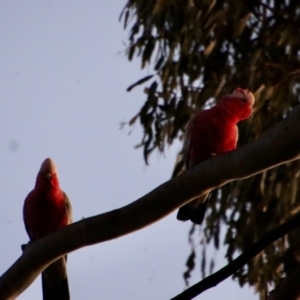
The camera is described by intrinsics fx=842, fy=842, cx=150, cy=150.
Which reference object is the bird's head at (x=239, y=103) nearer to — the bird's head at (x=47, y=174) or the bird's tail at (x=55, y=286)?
the bird's head at (x=47, y=174)

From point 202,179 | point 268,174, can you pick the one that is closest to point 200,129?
point 202,179

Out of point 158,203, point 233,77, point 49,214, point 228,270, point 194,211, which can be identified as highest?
point 233,77

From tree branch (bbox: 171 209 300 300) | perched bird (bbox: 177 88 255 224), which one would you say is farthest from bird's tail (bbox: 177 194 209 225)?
tree branch (bbox: 171 209 300 300)

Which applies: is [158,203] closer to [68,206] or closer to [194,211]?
[194,211]

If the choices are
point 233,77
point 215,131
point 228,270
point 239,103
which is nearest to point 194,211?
point 215,131

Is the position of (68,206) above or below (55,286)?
above

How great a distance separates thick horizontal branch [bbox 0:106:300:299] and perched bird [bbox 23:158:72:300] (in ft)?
4.18

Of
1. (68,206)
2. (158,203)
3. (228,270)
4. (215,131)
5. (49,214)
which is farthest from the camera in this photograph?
(68,206)

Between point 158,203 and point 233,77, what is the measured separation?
3.57 metres

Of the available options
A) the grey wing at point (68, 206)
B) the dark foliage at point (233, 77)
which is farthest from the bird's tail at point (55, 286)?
the dark foliage at point (233, 77)

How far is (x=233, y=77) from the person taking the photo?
623 cm

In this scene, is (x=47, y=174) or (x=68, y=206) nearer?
Result: (x=47, y=174)

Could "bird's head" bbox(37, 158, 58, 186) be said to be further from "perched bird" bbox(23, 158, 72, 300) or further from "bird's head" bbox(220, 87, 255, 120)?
"bird's head" bbox(220, 87, 255, 120)

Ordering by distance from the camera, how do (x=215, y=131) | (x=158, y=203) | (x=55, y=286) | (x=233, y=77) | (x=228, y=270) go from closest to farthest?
(x=228, y=270) → (x=158, y=203) → (x=215, y=131) → (x=55, y=286) → (x=233, y=77)
